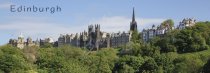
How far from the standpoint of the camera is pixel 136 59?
383 ft

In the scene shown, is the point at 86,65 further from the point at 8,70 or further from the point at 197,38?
the point at 197,38

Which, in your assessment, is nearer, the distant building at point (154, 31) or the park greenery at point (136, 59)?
the park greenery at point (136, 59)

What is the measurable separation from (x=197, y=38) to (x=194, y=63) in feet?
159

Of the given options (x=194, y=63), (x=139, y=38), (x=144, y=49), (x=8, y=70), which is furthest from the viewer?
(x=139, y=38)

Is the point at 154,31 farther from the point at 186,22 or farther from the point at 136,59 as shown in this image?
the point at 136,59

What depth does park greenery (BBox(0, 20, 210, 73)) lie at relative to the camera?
330 feet

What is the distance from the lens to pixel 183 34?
482 feet

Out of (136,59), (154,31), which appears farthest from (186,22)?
(136,59)

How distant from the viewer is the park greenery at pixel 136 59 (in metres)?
100

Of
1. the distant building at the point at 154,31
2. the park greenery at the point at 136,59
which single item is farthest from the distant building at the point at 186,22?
the park greenery at the point at 136,59

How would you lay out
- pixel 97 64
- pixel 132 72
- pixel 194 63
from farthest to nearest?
pixel 97 64, pixel 132 72, pixel 194 63

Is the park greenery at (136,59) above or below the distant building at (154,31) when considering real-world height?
below

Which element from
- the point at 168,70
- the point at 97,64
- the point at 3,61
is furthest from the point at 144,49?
the point at 3,61

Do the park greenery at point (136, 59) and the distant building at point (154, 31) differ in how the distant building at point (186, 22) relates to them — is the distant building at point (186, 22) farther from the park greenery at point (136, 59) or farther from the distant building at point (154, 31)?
the park greenery at point (136, 59)
